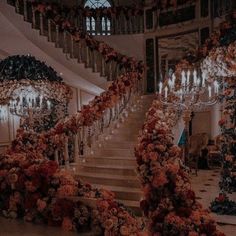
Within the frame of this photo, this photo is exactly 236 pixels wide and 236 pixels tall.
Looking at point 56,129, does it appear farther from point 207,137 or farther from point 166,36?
point 166,36

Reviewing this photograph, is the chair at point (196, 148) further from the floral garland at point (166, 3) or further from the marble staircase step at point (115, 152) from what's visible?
the floral garland at point (166, 3)

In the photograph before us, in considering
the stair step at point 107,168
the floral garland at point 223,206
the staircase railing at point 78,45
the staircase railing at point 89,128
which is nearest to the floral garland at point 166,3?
the staircase railing at point 78,45

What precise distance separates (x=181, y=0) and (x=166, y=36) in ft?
4.37

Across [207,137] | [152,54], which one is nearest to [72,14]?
[152,54]

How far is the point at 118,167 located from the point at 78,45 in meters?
4.61

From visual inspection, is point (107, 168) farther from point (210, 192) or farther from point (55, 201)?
point (55, 201)

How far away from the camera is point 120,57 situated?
33.6 ft

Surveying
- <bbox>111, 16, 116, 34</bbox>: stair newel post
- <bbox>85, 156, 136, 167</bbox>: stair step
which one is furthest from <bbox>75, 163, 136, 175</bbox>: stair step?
<bbox>111, 16, 116, 34</bbox>: stair newel post

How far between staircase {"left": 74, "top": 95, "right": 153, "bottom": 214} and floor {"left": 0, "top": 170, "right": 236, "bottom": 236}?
52.8 inches

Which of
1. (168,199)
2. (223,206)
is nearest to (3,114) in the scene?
(223,206)

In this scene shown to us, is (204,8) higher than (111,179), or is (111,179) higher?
(204,8)

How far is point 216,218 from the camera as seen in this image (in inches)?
211

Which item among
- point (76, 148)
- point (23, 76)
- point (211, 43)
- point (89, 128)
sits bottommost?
point (76, 148)

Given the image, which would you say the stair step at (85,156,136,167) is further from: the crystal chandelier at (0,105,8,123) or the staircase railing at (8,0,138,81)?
the crystal chandelier at (0,105,8,123)
